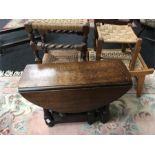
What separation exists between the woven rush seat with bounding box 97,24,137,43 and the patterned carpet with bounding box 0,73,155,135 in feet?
1.85

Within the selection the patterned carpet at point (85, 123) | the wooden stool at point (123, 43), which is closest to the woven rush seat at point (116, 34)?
the wooden stool at point (123, 43)

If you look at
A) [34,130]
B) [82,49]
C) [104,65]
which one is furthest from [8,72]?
[104,65]

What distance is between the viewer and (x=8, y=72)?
91.7 inches

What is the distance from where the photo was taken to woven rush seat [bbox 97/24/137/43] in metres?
1.74

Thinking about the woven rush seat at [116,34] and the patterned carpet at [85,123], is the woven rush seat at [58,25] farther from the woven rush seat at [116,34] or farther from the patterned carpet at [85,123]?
the patterned carpet at [85,123]

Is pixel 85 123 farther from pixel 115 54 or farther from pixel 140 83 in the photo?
pixel 115 54

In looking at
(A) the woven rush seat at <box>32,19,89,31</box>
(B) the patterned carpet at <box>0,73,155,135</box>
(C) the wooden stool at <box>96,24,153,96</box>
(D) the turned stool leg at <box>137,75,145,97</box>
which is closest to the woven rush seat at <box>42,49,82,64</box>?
(C) the wooden stool at <box>96,24,153,96</box>

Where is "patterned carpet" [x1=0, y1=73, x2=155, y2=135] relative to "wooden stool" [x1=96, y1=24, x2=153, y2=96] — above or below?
below

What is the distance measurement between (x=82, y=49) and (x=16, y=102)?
0.84 metres

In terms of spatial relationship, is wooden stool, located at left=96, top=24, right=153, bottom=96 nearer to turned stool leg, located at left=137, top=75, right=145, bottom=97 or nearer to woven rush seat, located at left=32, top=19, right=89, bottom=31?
turned stool leg, located at left=137, top=75, right=145, bottom=97

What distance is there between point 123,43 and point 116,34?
0.45ft

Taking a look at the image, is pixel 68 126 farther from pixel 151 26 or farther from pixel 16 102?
pixel 151 26

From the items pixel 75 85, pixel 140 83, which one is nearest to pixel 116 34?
pixel 140 83

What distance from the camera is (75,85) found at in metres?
1.36
